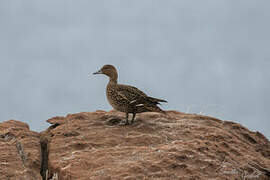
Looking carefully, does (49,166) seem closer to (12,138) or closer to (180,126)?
(12,138)

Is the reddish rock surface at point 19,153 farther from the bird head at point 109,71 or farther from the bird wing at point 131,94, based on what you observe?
the bird head at point 109,71

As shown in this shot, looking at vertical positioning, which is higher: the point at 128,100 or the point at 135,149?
the point at 128,100

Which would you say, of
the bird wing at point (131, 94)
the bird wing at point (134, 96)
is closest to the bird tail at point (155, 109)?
the bird wing at point (134, 96)

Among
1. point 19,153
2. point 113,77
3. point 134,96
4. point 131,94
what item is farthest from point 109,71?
point 19,153

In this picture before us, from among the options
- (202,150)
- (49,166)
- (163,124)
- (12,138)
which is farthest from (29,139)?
(202,150)

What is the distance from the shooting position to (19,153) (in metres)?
6.97

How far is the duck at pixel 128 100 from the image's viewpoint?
853 cm

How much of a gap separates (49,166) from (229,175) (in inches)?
117

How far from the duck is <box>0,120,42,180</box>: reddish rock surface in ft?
5.95

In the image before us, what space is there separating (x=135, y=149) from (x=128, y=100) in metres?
1.85

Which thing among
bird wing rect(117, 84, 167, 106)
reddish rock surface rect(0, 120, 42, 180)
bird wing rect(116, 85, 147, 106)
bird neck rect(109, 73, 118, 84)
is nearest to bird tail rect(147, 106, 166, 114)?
bird wing rect(117, 84, 167, 106)

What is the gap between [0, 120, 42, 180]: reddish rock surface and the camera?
6.62 m

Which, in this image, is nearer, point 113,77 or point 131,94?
point 131,94

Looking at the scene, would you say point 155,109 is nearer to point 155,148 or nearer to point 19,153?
point 155,148
